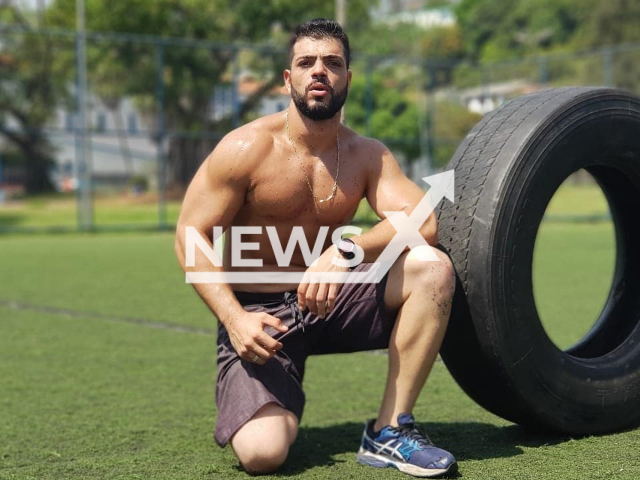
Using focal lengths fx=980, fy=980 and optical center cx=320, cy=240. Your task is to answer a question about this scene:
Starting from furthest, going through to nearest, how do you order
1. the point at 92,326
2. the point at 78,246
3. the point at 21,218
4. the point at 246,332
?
1. the point at 21,218
2. the point at 78,246
3. the point at 92,326
4. the point at 246,332

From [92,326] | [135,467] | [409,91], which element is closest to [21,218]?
[409,91]

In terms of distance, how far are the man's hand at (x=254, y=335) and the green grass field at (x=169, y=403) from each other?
0.39 m

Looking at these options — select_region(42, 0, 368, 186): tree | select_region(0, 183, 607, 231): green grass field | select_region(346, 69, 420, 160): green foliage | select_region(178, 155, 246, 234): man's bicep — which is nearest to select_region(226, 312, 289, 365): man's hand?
select_region(178, 155, 246, 234): man's bicep

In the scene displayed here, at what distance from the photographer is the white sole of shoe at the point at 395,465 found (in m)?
2.87

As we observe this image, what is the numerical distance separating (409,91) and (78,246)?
31.5 feet

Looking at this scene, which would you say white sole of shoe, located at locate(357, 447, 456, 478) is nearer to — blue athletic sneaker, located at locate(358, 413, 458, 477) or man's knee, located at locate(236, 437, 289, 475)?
blue athletic sneaker, located at locate(358, 413, 458, 477)

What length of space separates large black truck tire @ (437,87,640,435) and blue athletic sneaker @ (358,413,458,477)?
0.31 m

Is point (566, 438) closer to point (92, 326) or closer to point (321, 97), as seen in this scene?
point (321, 97)

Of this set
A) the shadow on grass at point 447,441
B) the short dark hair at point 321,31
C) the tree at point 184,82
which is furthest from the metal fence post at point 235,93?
the short dark hair at point 321,31

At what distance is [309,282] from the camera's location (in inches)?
119

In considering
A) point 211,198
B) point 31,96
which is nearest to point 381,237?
point 211,198

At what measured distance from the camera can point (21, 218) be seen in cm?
1836

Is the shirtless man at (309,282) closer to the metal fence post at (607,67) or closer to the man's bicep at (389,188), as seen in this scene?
the man's bicep at (389,188)

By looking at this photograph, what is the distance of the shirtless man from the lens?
10.0 feet
